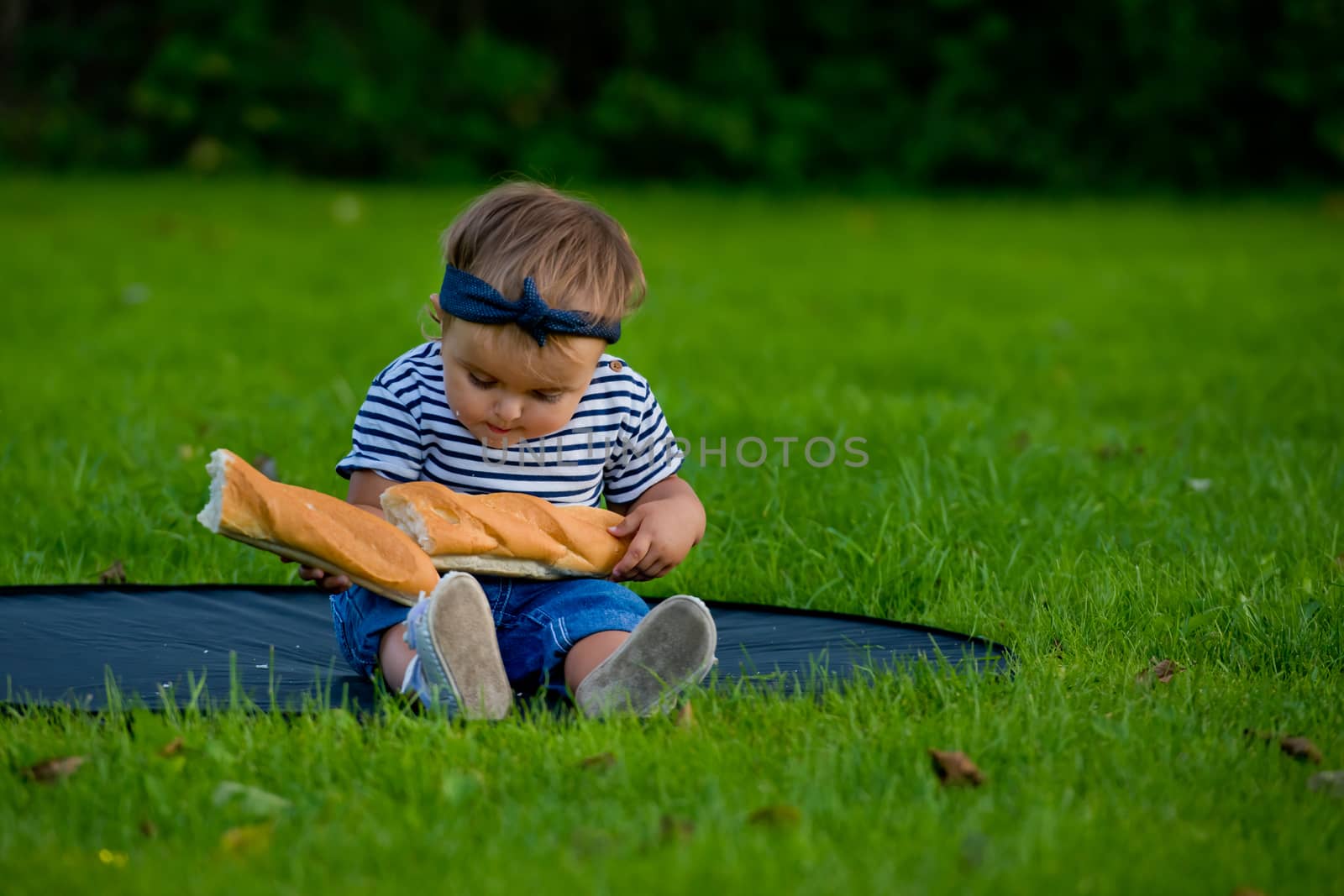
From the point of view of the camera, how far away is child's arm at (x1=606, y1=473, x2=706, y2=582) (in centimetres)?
259

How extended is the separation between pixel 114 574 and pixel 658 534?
1.31 metres

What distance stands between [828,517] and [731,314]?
333 cm

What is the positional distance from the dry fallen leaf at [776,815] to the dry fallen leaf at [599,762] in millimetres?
247

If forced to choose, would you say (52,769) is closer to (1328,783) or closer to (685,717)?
(685,717)

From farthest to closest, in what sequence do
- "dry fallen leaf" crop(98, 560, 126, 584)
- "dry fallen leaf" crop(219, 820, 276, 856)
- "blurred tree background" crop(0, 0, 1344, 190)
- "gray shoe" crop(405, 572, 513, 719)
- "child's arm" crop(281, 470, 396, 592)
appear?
"blurred tree background" crop(0, 0, 1344, 190), "dry fallen leaf" crop(98, 560, 126, 584), "child's arm" crop(281, 470, 396, 592), "gray shoe" crop(405, 572, 513, 719), "dry fallen leaf" crop(219, 820, 276, 856)

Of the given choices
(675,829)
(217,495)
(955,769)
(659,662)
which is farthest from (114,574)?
(955,769)

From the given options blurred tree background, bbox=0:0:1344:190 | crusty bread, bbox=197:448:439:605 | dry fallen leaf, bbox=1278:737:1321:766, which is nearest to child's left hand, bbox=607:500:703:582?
crusty bread, bbox=197:448:439:605

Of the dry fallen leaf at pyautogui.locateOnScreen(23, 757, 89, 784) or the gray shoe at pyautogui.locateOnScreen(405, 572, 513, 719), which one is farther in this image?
the gray shoe at pyautogui.locateOnScreen(405, 572, 513, 719)

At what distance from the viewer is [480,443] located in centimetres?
262

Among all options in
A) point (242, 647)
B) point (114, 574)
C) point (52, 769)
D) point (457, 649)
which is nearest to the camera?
point (52, 769)

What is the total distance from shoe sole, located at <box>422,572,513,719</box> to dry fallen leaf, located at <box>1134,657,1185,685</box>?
1.04 m

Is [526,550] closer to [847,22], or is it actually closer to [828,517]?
[828,517]

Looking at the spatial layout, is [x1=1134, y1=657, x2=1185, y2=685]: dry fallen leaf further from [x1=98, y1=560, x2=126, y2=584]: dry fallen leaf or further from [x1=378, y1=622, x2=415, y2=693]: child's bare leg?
[x1=98, y1=560, x2=126, y2=584]: dry fallen leaf

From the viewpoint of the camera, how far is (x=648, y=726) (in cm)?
222
